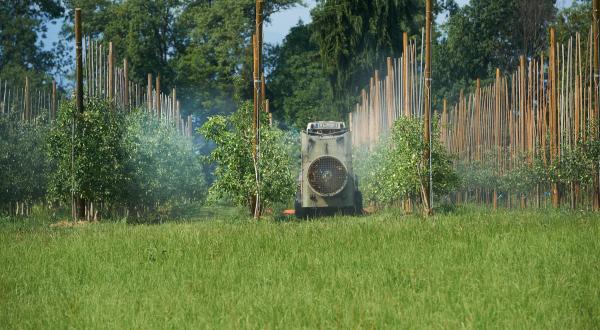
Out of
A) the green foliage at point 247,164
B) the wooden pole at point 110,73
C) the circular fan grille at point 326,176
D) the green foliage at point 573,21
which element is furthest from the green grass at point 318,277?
the green foliage at point 573,21

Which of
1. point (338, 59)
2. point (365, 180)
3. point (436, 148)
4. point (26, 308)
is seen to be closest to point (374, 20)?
point (338, 59)

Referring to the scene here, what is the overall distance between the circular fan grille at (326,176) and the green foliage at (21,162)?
21.8 feet

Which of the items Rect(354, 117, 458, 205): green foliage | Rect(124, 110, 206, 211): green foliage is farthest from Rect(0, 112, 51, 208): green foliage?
Rect(354, 117, 458, 205): green foliage

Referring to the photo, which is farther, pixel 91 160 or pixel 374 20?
pixel 374 20

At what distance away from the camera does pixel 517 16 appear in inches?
1619

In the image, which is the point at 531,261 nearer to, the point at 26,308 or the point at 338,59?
the point at 26,308

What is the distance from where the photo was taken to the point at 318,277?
9.01 meters

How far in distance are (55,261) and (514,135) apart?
13599mm

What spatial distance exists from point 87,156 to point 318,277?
1085 centimetres

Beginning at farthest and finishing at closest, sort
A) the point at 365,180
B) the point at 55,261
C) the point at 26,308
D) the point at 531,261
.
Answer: the point at 365,180, the point at 55,261, the point at 531,261, the point at 26,308

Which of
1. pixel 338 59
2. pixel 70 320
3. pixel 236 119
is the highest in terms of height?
pixel 338 59

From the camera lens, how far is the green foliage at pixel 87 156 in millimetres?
18750

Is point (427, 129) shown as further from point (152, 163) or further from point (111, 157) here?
point (111, 157)

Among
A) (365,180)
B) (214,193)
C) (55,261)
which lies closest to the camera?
(55,261)
